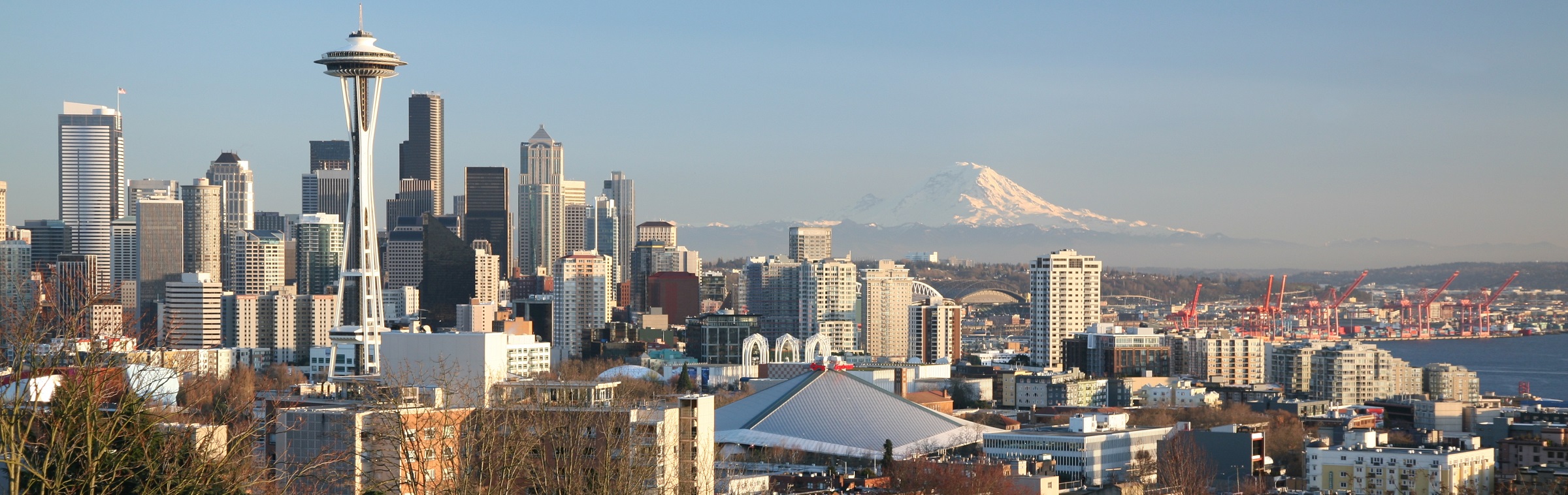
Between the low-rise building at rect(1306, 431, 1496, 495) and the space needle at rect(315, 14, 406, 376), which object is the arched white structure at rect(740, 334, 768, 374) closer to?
the space needle at rect(315, 14, 406, 376)

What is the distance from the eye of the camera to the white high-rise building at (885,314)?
3219 inches

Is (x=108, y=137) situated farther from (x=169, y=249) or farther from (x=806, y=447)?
(x=806, y=447)

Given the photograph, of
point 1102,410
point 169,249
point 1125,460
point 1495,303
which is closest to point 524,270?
point 169,249

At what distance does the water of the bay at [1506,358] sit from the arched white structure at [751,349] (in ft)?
76.3

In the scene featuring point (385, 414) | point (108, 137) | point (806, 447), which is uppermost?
point (108, 137)

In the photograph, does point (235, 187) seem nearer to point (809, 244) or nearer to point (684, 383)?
point (809, 244)

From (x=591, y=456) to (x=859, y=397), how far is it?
24.4 meters

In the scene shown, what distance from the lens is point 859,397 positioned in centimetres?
4094

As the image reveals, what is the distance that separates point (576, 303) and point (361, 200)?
34424mm

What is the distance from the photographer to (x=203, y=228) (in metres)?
95.0

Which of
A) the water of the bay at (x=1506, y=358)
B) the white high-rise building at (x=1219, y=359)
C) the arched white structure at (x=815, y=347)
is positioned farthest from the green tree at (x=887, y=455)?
the water of the bay at (x=1506, y=358)

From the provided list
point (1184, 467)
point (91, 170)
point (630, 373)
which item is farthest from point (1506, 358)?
point (91, 170)

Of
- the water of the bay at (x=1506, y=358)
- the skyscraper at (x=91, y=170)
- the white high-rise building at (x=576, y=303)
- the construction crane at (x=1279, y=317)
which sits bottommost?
the water of the bay at (x=1506, y=358)

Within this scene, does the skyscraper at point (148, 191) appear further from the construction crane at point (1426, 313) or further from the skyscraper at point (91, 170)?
the construction crane at point (1426, 313)
